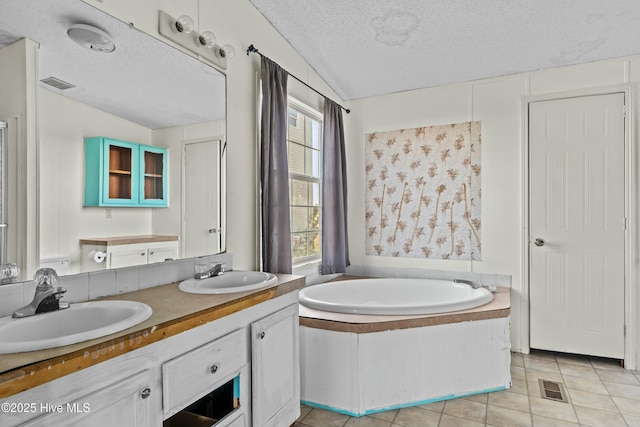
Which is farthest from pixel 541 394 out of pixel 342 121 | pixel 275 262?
pixel 342 121

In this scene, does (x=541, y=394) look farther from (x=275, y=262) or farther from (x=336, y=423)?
(x=275, y=262)

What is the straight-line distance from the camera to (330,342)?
214 cm

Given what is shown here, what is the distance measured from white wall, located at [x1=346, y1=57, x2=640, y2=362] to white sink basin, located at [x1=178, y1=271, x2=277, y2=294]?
1936mm

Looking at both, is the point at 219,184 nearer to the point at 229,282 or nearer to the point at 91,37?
the point at 229,282

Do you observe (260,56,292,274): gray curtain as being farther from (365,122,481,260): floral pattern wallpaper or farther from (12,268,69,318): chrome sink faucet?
(365,122,481,260): floral pattern wallpaper

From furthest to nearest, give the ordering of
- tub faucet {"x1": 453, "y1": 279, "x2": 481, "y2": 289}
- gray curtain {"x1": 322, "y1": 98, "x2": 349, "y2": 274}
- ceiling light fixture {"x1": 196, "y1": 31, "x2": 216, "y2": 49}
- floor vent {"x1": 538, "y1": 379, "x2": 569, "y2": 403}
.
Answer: gray curtain {"x1": 322, "y1": 98, "x2": 349, "y2": 274} → tub faucet {"x1": 453, "y1": 279, "x2": 481, "y2": 289} → floor vent {"x1": 538, "y1": 379, "x2": 569, "y2": 403} → ceiling light fixture {"x1": 196, "y1": 31, "x2": 216, "y2": 49}

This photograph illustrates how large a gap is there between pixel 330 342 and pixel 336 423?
1.37 ft

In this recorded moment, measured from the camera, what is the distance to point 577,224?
293 centimetres

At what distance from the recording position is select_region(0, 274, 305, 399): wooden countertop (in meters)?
0.80

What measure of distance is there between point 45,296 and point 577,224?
11.0 ft

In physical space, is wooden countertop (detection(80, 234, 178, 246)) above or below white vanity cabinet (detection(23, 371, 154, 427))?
above

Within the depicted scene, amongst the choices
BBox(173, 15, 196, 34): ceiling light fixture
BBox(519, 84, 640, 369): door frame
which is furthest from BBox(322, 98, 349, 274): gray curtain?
BBox(519, 84, 640, 369): door frame

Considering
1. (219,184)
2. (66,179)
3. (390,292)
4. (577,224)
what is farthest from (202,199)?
(577,224)

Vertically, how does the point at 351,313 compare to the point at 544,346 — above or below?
above
